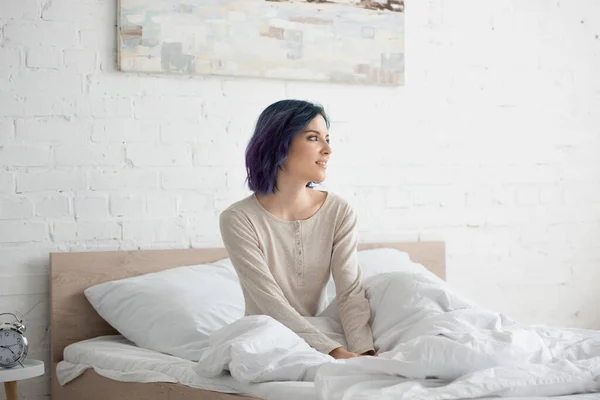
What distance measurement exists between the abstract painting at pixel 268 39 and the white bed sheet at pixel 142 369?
0.92 m

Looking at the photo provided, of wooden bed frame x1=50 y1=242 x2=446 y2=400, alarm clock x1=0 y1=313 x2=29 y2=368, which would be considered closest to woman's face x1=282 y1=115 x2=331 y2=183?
wooden bed frame x1=50 y1=242 x2=446 y2=400

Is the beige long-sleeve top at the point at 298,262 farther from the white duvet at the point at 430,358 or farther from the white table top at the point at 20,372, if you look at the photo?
the white table top at the point at 20,372

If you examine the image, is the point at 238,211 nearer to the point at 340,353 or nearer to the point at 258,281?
the point at 258,281

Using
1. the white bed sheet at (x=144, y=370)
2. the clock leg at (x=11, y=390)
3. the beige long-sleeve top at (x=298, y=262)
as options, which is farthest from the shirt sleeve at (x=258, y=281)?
the clock leg at (x=11, y=390)

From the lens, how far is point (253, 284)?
2.37 metres

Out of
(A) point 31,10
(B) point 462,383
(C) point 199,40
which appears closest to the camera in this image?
(B) point 462,383

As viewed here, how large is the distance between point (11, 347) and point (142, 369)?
1.46 feet

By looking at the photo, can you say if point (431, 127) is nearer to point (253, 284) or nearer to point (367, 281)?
point (367, 281)

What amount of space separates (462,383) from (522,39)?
2327 mm

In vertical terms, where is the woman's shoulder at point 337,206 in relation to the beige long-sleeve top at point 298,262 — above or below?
above

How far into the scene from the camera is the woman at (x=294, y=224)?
2.44 meters

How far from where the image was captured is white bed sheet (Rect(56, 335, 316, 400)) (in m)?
1.88

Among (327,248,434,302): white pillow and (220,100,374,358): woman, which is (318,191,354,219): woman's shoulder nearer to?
(220,100,374,358): woman

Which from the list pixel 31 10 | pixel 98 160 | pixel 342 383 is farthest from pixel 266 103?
pixel 342 383
